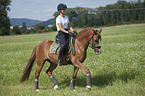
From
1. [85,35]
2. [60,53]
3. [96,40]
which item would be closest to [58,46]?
[60,53]

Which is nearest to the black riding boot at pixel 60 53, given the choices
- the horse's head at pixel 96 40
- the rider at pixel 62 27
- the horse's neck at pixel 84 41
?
the rider at pixel 62 27

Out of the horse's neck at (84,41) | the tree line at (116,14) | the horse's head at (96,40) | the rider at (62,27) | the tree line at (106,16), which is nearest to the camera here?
the horse's head at (96,40)

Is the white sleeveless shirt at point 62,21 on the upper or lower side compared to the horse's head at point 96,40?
upper

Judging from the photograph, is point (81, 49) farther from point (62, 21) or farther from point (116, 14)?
point (116, 14)

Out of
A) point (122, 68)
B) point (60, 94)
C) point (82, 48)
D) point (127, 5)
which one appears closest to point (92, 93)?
point (60, 94)

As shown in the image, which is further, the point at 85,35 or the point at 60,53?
the point at 60,53

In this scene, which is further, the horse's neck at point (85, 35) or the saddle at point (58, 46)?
the saddle at point (58, 46)

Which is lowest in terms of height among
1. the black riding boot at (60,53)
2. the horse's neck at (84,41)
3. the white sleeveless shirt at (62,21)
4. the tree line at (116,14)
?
the black riding boot at (60,53)

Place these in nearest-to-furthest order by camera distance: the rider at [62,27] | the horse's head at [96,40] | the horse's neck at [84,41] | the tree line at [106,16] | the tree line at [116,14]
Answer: the horse's head at [96,40]
the horse's neck at [84,41]
the rider at [62,27]
the tree line at [106,16]
the tree line at [116,14]

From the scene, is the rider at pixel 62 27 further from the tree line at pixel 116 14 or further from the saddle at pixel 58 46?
the tree line at pixel 116 14

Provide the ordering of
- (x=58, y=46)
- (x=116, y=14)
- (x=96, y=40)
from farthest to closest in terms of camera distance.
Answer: (x=116, y=14)
(x=58, y=46)
(x=96, y=40)

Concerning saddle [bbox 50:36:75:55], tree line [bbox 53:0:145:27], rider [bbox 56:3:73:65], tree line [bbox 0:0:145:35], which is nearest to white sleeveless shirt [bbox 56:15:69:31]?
rider [bbox 56:3:73:65]

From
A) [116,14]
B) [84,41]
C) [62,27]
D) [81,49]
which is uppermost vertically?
[116,14]

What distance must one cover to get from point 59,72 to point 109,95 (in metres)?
4.36
